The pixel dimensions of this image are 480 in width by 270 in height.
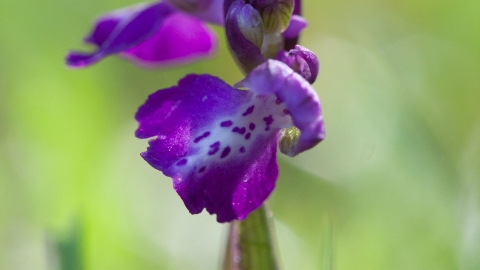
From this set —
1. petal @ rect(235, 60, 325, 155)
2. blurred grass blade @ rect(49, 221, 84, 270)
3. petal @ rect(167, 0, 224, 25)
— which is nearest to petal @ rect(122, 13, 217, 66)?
petal @ rect(167, 0, 224, 25)

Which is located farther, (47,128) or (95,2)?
(95,2)

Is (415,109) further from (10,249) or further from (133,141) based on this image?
(10,249)

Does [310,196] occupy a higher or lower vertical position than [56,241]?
lower

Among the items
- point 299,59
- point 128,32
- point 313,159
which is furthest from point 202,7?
point 313,159

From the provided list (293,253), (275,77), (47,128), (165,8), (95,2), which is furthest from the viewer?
(95,2)

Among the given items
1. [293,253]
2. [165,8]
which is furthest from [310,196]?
[165,8]

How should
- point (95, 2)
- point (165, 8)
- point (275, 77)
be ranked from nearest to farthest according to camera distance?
point (275, 77)
point (165, 8)
point (95, 2)

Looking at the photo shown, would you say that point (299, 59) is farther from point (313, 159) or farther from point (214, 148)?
point (313, 159)
